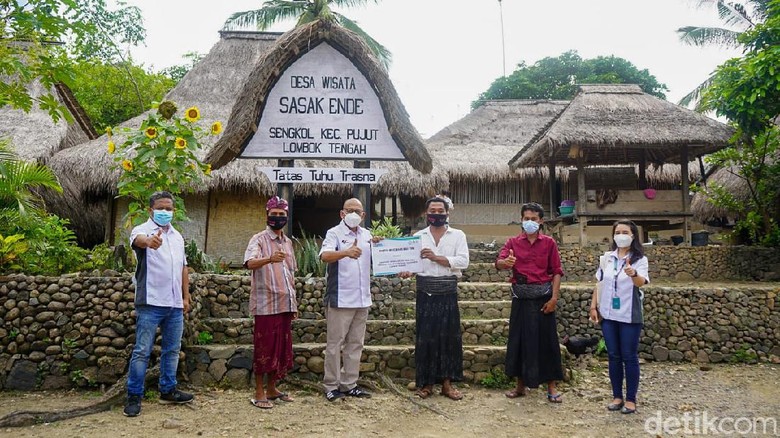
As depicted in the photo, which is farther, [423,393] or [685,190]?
[685,190]

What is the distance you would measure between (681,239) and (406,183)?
19.5 feet

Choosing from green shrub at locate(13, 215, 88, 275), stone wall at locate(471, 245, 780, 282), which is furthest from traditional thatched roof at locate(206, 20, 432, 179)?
stone wall at locate(471, 245, 780, 282)

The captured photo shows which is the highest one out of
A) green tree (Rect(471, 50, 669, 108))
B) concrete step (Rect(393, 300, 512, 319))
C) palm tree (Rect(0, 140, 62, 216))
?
green tree (Rect(471, 50, 669, 108))

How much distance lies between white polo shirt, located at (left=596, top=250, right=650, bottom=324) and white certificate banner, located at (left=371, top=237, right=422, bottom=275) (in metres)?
1.59

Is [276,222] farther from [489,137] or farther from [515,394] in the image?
[489,137]

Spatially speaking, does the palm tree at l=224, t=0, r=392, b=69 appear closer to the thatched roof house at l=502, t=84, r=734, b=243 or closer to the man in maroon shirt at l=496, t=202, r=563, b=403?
the thatched roof house at l=502, t=84, r=734, b=243

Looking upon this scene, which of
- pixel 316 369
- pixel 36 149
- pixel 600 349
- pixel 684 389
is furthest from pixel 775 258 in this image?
pixel 36 149

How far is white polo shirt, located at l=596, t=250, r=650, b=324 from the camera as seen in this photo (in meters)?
4.51

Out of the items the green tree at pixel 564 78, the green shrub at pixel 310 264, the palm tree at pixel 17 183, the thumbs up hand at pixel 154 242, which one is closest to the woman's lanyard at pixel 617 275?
the green shrub at pixel 310 264

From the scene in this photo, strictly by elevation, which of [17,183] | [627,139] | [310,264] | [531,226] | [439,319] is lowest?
[439,319]

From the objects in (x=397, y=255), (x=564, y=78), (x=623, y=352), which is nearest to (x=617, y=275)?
(x=623, y=352)

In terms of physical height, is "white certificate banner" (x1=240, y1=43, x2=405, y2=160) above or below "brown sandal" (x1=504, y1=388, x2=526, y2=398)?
above

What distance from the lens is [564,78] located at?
23.8m

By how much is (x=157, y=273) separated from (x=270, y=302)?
900 mm
